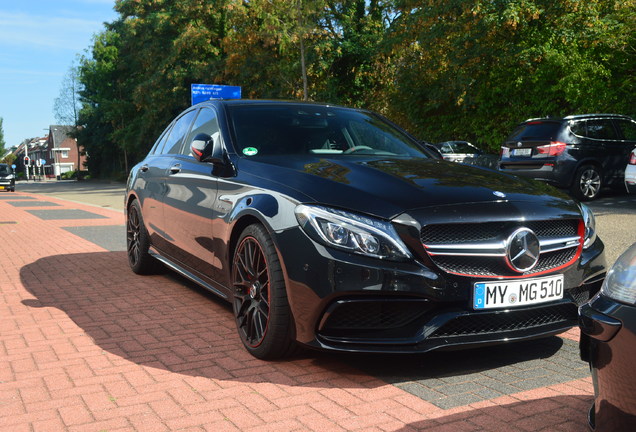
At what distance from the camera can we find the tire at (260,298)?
358cm

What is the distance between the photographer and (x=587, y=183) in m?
13.6

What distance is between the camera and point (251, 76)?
100 feet

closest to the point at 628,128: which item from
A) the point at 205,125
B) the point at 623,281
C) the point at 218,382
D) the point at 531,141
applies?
the point at 531,141

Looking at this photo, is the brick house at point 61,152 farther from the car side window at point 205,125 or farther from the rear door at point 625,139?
the car side window at point 205,125

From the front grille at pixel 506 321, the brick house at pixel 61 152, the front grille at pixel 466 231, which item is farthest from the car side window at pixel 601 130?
the brick house at pixel 61 152

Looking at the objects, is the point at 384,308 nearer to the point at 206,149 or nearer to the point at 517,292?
the point at 517,292

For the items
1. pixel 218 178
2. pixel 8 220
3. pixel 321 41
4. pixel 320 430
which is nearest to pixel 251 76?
pixel 321 41

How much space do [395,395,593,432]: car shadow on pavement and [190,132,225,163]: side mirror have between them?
7.57 ft

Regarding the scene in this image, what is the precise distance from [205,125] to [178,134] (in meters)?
0.88

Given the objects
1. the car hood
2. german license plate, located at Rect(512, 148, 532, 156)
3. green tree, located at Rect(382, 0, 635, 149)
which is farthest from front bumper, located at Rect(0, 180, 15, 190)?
the car hood

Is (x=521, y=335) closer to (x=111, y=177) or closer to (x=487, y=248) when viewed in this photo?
(x=487, y=248)

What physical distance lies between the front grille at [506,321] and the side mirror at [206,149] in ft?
6.47

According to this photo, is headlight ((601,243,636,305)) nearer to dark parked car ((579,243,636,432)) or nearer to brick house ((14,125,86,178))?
dark parked car ((579,243,636,432))

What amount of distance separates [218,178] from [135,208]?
2439mm
